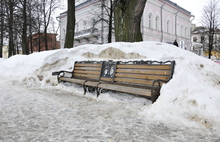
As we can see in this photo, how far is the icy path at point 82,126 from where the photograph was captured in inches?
95.4

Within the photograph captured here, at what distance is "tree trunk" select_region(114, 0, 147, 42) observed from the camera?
6.97 m

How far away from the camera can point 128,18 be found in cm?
712

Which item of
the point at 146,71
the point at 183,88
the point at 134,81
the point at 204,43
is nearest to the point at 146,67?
the point at 146,71

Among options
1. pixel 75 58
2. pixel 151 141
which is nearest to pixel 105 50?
pixel 75 58

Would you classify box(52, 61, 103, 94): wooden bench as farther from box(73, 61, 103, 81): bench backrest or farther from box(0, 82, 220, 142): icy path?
box(0, 82, 220, 142): icy path

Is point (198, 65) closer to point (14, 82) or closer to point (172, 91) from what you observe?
point (172, 91)

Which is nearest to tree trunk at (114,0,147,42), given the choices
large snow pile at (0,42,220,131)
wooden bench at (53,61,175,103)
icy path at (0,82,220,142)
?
large snow pile at (0,42,220,131)

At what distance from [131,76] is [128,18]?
11.1 ft

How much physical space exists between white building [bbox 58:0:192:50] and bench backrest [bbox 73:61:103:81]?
658 inches

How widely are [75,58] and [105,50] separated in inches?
58.2

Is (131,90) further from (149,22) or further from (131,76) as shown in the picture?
(149,22)

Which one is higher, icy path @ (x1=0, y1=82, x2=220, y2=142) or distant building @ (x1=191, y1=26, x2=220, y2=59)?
distant building @ (x1=191, y1=26, x2=220, y2=59)

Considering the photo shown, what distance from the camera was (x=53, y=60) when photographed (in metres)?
7.22

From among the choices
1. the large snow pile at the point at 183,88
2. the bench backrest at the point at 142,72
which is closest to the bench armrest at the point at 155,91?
the large snow pile at the point at 183,88
